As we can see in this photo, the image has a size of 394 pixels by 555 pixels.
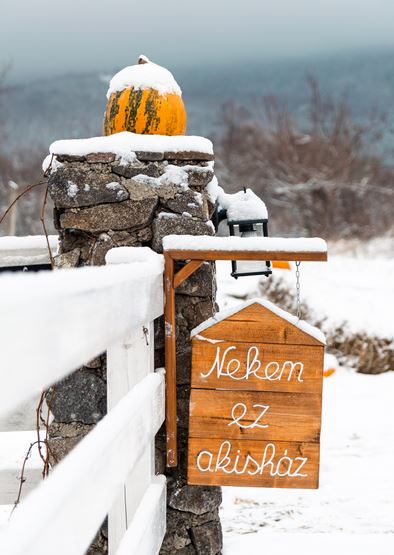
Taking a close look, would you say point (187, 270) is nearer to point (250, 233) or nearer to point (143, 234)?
point (143, 234)

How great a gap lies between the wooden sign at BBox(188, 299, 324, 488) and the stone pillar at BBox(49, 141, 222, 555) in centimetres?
40

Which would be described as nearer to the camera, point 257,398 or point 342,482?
point 257,398

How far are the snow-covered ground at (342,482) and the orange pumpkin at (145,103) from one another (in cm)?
212

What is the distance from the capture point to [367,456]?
5949 millimetres

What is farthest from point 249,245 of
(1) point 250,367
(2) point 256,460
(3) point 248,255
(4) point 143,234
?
(2) point 256,460

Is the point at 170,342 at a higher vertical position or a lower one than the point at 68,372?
lower

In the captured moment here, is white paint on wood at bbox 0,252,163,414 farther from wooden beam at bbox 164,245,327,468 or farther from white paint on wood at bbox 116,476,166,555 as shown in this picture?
wooden beam at bbox 164,245,327,468

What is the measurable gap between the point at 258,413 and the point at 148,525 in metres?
0.76

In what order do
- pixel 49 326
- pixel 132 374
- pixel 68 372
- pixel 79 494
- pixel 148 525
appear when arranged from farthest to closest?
pixel 132 374, pixel 148 525, pixel 79 494, pixel 68 372, pixel 49 326

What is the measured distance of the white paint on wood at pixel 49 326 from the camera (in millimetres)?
988

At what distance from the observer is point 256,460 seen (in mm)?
3152

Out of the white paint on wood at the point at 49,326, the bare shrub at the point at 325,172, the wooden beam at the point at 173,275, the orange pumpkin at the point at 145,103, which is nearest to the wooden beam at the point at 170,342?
the wooden beam at the point at 173,275

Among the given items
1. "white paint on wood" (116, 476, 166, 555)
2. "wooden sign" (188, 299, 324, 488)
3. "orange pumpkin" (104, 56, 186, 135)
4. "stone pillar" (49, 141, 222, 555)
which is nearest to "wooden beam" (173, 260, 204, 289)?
"wooden sign" (188, 299, 324, 488)

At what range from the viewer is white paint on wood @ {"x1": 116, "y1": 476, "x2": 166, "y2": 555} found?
2.28 meters
